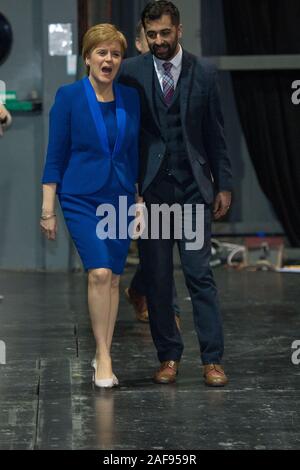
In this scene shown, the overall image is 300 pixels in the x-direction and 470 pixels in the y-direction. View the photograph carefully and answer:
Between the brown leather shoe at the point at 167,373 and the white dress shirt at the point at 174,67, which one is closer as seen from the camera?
the white dress shirt at the point at 174,67

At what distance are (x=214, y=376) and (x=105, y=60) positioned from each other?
157cm

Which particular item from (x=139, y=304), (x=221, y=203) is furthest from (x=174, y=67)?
(x=139, y=304)

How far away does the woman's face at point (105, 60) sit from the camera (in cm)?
577

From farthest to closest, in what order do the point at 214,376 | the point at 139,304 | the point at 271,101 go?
the point at 271,101 < the point at 139,304 < the point at 214,376

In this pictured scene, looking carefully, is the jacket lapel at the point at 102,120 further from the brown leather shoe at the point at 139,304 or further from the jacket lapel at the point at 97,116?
the brown leather shoe at the point at 139,304

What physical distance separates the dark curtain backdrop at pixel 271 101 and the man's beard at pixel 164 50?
5214 millimetres

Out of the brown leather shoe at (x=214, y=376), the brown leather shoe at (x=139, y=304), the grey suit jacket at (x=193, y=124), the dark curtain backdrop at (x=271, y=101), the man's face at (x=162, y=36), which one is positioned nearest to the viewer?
the man's face at (x=162, y=36)

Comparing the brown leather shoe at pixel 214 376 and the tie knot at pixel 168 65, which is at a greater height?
the tie knot at pixel 168 65

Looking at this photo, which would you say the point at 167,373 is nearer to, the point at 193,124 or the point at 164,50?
the point at 193,124

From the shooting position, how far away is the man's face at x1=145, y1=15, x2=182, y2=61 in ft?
18.9

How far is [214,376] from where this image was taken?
6.00m

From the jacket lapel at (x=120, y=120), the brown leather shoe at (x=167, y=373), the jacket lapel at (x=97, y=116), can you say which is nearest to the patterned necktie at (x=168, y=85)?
the jacket lapel at (x=120, y=120)

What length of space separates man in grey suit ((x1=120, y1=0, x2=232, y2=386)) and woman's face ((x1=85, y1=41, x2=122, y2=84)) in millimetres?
168
